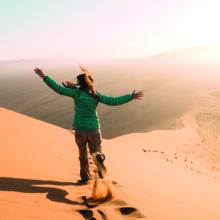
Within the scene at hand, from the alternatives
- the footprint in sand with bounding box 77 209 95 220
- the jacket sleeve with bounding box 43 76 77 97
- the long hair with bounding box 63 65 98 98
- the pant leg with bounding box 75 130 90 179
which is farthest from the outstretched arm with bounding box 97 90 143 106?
the footprint in sand with bounding box 77 209 95 220

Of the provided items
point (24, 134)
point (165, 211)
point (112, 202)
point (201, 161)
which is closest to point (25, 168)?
point (112, 202)

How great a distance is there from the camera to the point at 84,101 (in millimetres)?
5574

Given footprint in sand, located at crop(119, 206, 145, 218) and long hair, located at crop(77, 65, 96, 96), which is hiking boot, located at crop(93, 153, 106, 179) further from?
long hair, located at crop(77, 65, 96, 96)

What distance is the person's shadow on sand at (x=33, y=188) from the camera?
4.83 meters

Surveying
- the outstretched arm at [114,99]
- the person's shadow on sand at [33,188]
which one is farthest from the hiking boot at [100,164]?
the outstretched arm at [114,99]

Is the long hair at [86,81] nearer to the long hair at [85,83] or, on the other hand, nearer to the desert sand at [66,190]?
the long hair at [85,83]

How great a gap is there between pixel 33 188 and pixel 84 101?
1.35 metres

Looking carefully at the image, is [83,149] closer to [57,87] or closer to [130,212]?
[57,87]

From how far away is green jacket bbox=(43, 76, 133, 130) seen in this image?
549 centimetres

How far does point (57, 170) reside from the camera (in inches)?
261

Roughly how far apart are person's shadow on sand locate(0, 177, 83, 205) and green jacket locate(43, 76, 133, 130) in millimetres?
895

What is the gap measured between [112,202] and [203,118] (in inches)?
1097

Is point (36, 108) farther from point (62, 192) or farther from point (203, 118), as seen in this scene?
point (62, 192)

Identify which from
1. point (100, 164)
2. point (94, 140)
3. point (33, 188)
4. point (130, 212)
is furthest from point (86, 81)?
point (130, 212)
